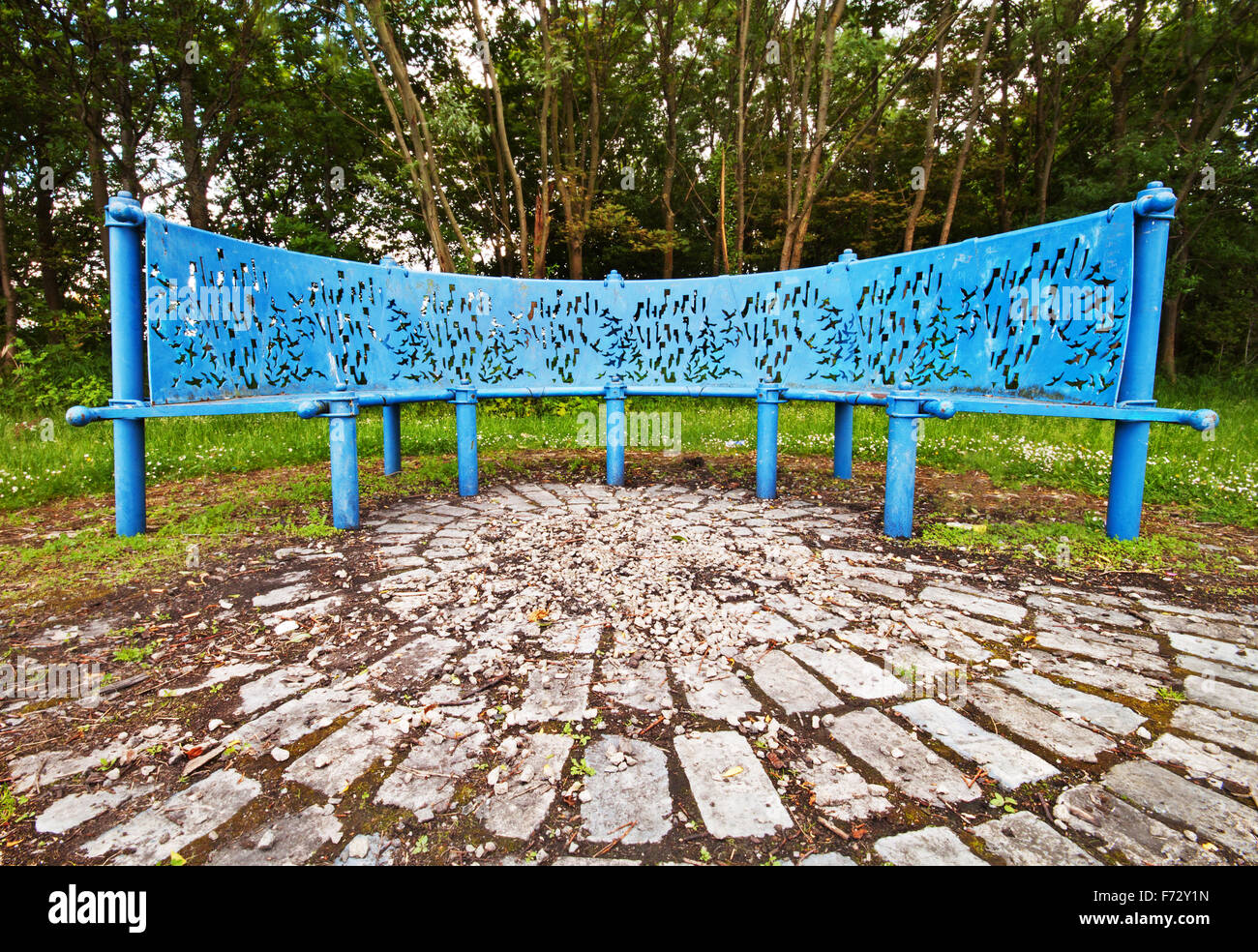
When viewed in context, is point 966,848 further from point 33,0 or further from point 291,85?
point 291,85

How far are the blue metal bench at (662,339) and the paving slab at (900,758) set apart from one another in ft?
5.93

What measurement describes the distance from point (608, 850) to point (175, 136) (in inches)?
489

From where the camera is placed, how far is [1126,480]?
2.89 metres

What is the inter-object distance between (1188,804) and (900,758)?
537 millimetres

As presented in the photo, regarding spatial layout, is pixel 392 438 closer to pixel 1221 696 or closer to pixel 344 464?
pixel 344 464

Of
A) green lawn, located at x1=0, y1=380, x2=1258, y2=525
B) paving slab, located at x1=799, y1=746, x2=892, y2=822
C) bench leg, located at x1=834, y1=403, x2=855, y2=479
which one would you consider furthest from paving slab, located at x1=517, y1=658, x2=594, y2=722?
green lawn, located at x1=0, y1=380, x2=1258, y2=525

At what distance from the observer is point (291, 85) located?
10914 mm

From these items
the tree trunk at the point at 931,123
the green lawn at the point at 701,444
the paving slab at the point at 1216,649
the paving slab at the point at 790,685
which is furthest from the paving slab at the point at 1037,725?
the tree trunk at the point at 931,123

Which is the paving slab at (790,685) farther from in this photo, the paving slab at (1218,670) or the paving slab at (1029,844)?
the paving slab at (1218,670)

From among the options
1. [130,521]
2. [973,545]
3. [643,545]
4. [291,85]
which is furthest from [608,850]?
[291,85]

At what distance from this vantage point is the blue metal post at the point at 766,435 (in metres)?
3.99

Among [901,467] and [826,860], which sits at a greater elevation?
[901,467]

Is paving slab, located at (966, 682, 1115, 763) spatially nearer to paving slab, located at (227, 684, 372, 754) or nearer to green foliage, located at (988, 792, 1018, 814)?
green foliage, located at (988, 792, 1018, 814)

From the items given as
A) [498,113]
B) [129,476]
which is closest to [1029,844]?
[129,476]
